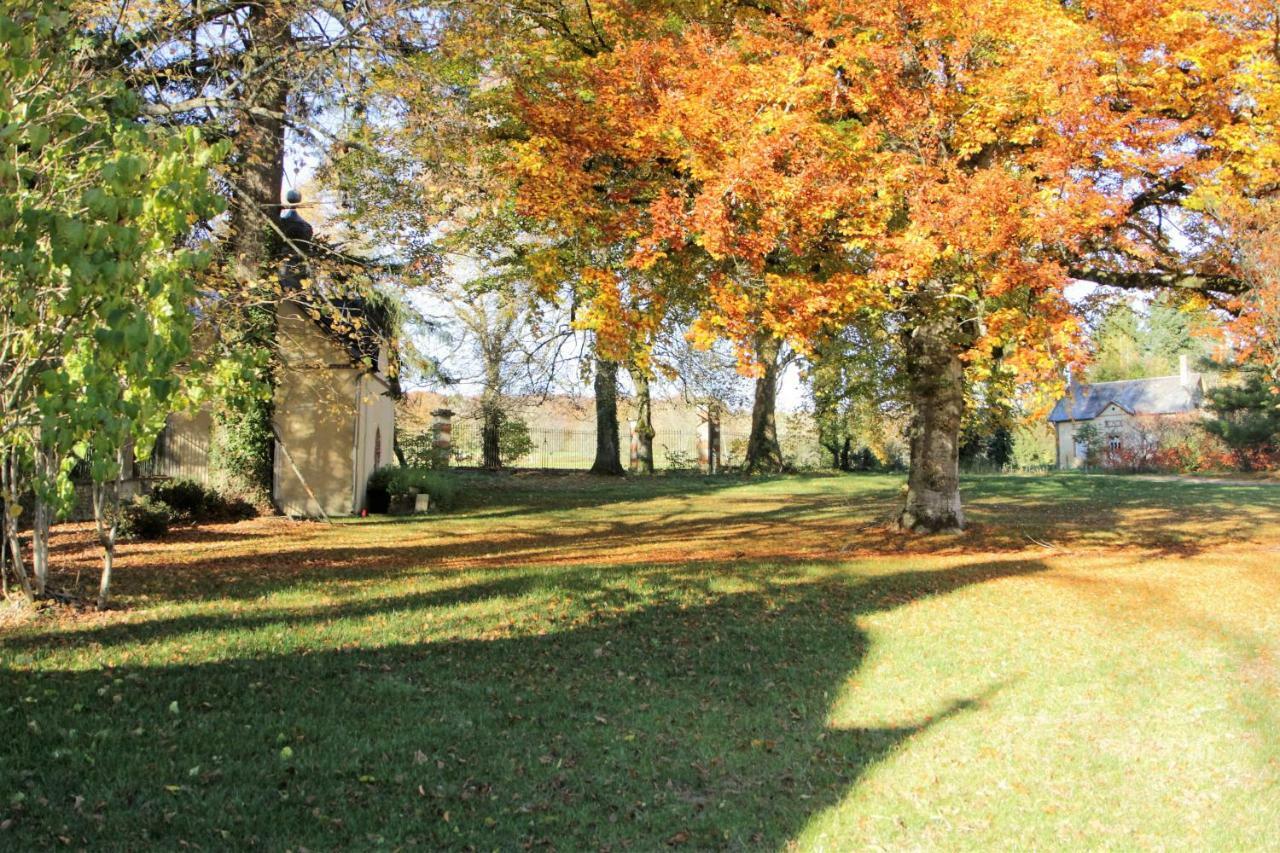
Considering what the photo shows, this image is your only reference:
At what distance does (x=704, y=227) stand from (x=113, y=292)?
778 cm

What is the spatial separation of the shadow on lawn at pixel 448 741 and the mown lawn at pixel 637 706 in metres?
0.02

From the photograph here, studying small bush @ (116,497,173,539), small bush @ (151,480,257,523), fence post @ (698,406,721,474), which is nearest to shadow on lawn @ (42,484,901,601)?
small bush @ (116,497,173,539)

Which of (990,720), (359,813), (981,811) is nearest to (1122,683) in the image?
(990,720)

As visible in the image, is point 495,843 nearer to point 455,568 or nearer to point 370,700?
point 370,700

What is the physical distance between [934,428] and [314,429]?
11.1 m

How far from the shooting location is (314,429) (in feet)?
57.3

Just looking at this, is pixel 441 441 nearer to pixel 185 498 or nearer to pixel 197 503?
pixel 197 503

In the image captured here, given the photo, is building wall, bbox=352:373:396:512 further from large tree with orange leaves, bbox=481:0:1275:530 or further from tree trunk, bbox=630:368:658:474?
tree trunk, bbox=630:368:658:474

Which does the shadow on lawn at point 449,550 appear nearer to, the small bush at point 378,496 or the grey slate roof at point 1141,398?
the small bush at point 378,496

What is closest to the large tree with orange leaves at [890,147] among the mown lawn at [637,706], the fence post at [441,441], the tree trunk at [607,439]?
the mown lawn at [637,706]

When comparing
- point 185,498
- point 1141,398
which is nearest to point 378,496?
point 185,498

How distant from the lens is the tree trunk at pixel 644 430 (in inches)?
1238

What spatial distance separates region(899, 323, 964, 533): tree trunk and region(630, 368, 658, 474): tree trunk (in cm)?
1524

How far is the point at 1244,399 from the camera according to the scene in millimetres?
33594
